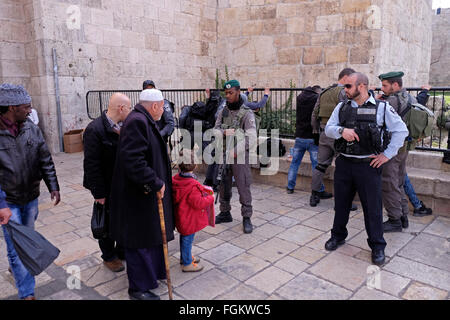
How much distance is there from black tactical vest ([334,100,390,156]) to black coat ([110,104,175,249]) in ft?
6.21

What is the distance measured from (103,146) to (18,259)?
1155mm

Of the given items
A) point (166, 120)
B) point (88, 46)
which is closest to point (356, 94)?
point (166, 120)

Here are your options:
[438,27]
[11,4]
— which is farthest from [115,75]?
[438,27]

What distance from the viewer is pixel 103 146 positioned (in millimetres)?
3406

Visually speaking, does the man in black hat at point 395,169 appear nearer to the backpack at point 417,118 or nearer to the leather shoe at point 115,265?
the backpack at point 417,118

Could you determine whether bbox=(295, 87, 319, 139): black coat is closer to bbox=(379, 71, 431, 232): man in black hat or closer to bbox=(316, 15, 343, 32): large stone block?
bbox=(379, 71, 431, 232): man in black hat

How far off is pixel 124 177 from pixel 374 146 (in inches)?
94.3

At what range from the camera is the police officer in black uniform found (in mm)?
3680

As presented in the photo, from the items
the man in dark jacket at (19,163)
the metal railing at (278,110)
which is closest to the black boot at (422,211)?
the metal railing at (278,110)

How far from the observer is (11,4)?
8922mm

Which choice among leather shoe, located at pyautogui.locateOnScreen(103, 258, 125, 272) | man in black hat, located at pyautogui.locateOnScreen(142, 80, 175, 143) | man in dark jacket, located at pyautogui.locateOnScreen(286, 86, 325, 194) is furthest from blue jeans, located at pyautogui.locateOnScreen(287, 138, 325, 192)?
leather shoe, located at pyautogui.locateOnScreen(103, 258, 125, 272)

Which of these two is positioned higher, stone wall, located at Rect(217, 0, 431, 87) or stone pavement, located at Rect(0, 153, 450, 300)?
stone wall, located at Rect(217, 0, 431, 87)

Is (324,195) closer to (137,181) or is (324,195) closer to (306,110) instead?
(306,110)

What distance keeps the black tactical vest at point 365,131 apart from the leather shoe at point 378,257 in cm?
104
